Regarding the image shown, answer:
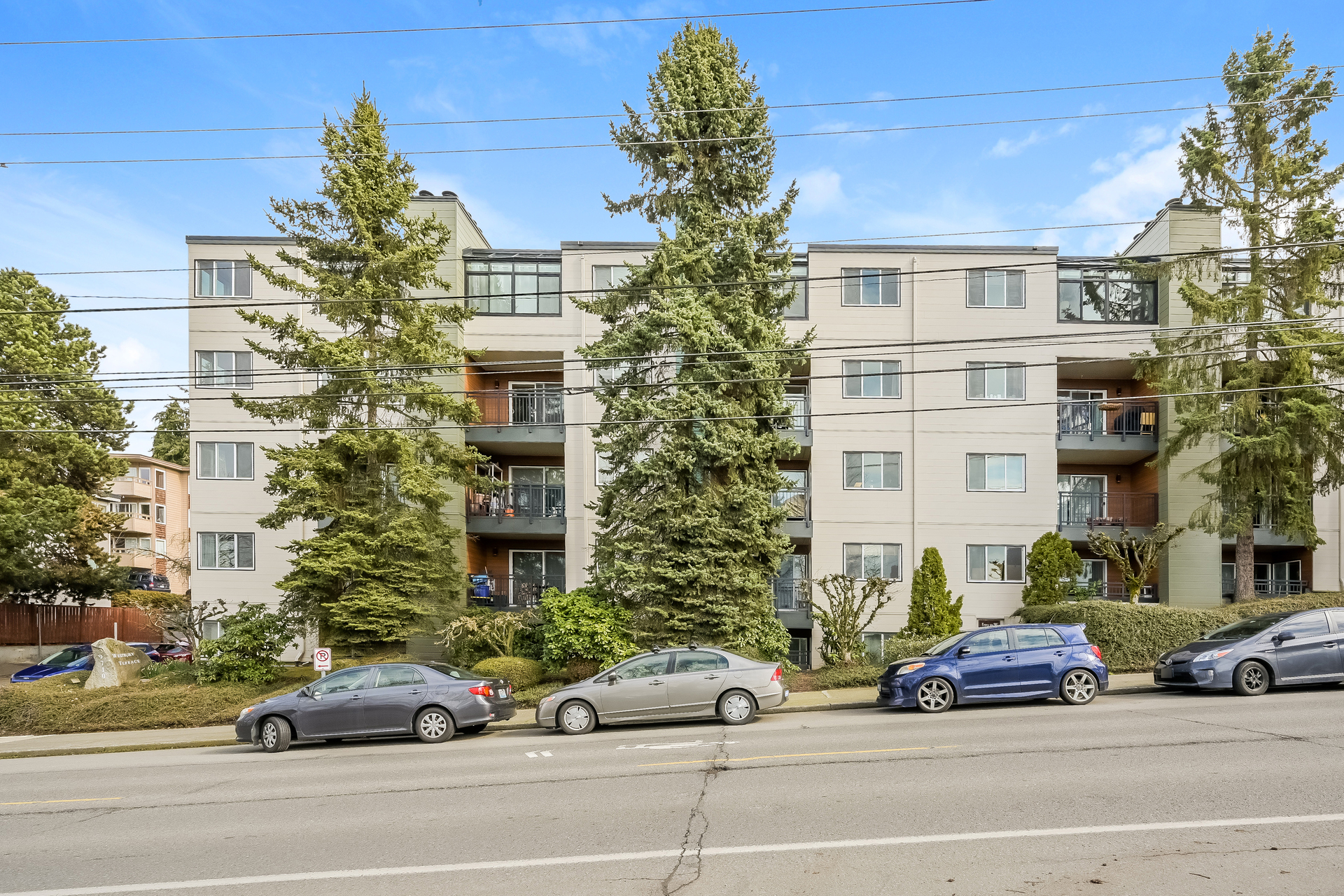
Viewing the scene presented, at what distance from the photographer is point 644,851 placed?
710cm

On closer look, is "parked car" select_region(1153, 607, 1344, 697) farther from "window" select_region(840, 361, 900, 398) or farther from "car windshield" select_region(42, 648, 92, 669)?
"car windshield" select_region(42, 648, 92, 669)

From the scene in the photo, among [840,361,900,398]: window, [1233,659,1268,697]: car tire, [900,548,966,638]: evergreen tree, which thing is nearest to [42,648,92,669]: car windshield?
Result: [900,548,966,638]: evergreen tree

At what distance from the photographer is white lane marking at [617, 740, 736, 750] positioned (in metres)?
12.5

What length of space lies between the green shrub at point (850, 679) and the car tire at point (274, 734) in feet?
33.8

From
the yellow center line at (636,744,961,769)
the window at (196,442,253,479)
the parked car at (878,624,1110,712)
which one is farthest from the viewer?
the window at (196,442,253,479)

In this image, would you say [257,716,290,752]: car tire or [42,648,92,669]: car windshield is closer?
[257,716,290,752]: car tire

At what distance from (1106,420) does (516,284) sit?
18.4 meters

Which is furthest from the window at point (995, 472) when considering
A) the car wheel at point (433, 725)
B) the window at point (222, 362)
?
the window at point (222, 362)

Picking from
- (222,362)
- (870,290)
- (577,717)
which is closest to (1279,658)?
(577,717)

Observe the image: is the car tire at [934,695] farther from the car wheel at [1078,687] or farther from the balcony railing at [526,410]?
the balcony railing at [526,410]

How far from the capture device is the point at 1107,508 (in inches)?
1071

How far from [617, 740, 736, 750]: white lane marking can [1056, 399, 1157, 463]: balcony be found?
18059 millimetres

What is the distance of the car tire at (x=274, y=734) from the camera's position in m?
14.8

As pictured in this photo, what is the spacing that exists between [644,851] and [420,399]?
51.4 feet
